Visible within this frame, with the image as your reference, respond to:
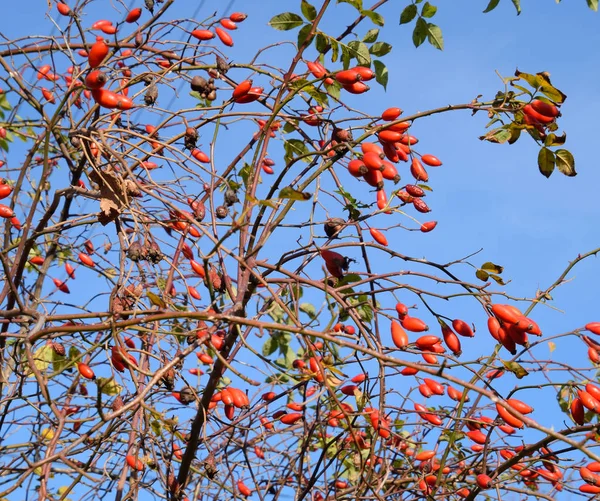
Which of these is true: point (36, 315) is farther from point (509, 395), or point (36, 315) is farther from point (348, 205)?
point (509, 395)

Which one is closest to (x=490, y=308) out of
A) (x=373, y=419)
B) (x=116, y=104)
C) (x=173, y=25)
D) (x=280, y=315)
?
(x=373, y=419)

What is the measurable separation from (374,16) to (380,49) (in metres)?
0.12

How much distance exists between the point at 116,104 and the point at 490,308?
1.02 m

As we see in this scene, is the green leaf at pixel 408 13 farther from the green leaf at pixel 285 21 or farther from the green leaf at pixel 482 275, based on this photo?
the green leaf at pixel 482 275

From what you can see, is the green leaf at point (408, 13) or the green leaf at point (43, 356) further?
the green leaf at point (43, 356)

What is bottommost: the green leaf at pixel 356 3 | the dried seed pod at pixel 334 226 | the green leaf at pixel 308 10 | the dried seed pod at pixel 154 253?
the dried seed pod at pixel 334 226

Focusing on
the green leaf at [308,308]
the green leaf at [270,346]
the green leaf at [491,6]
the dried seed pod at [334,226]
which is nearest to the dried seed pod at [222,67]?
the dried seed pod at [334,226]

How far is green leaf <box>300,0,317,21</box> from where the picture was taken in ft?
6.89

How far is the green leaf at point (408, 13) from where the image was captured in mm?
2418

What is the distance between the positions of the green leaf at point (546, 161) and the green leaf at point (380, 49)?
0.65 metres

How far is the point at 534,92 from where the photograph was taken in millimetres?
1790

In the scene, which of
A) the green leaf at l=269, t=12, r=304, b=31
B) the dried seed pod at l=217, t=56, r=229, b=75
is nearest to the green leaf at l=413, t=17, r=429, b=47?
the green leaf at l=269, t=12, r=304, b=31

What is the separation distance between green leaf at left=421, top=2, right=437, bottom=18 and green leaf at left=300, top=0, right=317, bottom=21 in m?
0.48

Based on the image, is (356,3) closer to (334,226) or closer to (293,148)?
(293,148)
